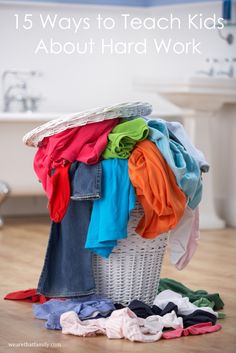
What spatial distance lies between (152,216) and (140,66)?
11.9 ft

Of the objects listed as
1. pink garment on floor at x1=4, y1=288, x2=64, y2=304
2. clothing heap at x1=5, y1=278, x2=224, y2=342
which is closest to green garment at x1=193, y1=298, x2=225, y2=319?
clothing heap at x1=5, y1=278, x2=224, y2=342

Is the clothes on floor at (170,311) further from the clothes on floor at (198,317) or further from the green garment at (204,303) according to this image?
the green garment at (204,303)

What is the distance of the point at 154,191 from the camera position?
3207mm

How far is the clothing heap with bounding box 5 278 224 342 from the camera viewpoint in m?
3.09

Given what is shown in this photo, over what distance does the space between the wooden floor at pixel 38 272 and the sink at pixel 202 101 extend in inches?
9.9

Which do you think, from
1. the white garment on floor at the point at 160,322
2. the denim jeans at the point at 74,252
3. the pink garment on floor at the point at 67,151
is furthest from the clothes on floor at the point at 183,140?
the white garment on floor at the point at 160,322

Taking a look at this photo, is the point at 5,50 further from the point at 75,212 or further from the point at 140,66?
the point at 75,212

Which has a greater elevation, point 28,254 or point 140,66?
point 140,66

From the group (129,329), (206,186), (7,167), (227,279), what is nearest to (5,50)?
(7,167)

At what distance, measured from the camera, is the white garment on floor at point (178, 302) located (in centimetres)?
337

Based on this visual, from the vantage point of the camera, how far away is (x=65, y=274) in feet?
11.1

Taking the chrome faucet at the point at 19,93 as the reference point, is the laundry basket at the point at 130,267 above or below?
below

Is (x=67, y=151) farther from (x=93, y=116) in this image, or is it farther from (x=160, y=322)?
(x=160, y=322)

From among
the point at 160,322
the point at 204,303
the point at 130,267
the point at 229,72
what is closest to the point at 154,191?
the point at 130,267
